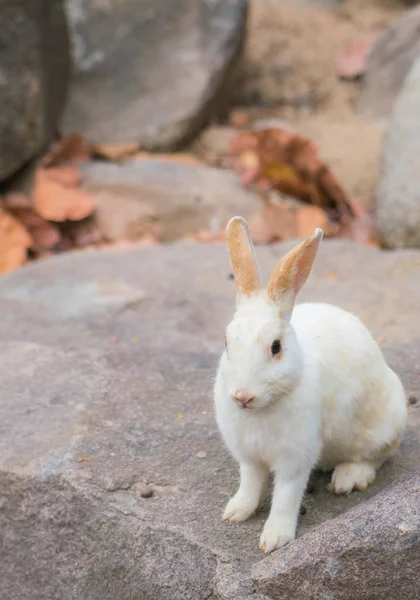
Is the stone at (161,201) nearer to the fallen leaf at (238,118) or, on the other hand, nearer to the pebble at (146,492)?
the fallen leaf at (238,118)

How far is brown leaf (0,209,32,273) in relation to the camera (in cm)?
573

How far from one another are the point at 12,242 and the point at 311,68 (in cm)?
370

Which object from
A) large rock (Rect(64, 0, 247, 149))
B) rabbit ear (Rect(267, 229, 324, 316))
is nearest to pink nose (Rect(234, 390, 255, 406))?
rabbit ear (Rect(267, 229, 324, 316))

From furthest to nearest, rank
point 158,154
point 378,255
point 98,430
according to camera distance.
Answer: point 158,154 → point 378,255 → point 98,430

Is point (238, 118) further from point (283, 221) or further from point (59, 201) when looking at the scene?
point (59, 201)

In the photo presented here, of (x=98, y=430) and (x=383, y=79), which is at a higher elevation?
(x=98, y=430)

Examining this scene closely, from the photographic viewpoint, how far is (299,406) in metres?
2.43

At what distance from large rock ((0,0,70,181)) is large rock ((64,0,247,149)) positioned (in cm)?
64

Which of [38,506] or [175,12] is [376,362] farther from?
[175,12]

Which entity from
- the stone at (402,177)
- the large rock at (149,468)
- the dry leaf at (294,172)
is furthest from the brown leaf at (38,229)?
the stone at (402,177)

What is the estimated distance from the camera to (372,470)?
2766 mm

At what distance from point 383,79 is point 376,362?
5.47 meters

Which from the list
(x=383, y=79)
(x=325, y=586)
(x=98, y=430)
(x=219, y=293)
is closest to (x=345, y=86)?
(x=383, y=79)

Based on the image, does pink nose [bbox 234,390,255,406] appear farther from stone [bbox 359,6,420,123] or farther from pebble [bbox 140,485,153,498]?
stone [bbox 359,6,420,123]
